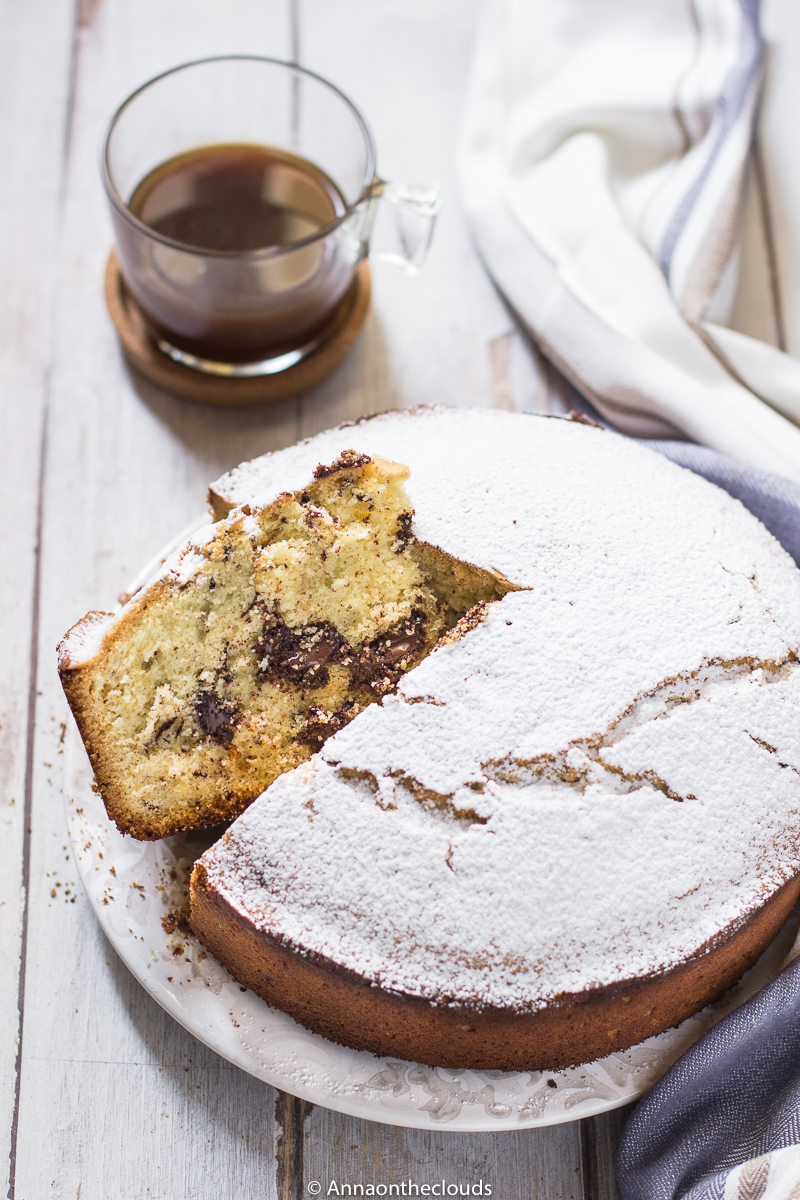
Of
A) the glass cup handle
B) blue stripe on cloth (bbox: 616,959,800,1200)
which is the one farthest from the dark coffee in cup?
blue stripe on cloth (bbox: 616,959,800,1200)

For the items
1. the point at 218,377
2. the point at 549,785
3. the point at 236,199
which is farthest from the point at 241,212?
the point at 549,785

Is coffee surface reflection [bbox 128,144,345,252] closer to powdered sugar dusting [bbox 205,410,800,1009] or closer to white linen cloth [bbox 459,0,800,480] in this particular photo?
white linen cloth [bbox 459,0,800,480]

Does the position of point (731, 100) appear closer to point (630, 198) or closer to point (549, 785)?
point (630, 198)

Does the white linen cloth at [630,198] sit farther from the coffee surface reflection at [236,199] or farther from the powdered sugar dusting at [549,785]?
the powdered sugar dusting at [549,785]

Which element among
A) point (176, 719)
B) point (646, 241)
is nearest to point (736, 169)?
point (646, 241)

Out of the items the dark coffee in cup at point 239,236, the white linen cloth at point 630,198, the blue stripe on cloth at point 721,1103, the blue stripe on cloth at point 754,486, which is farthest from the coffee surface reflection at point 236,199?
the blue stripe on cloth at point 721,1103

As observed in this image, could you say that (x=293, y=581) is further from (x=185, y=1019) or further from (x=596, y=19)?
(x=596, y=19)
